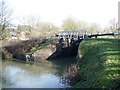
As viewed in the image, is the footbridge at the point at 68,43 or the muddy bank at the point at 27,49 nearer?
the muddy bank at the point at 27,49

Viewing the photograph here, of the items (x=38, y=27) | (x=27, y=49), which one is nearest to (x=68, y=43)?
(x=27, y=49)

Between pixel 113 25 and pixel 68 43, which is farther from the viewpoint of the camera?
pixel 113 25

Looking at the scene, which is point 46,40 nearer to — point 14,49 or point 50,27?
point 14,49

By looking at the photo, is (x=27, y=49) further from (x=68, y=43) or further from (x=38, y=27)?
(x=38, y=27)

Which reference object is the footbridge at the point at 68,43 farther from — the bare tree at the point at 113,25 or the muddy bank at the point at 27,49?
the bare tree at the point at 113,25

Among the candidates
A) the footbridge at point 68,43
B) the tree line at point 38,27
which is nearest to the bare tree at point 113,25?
the tree line at point 38,27

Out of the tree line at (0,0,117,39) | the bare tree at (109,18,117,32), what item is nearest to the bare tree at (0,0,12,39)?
the tree line at (0,0,117,39)

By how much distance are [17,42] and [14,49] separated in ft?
5.87

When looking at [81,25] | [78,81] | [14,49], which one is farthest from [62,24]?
[78,81]

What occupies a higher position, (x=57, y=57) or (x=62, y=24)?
A: (x=62, y=24)

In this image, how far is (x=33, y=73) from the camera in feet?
85.0

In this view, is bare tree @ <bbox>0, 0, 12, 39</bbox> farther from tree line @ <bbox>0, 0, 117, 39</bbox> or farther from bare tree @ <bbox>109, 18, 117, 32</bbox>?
bare tree @ <bbox>109, 18, 117, 32</bbox>

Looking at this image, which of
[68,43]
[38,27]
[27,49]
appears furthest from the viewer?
[38,27]

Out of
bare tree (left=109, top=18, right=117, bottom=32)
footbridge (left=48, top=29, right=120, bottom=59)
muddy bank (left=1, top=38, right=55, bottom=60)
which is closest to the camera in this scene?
muddy bank (left=1, top=38, right=55, bottom=60)
